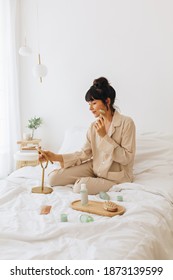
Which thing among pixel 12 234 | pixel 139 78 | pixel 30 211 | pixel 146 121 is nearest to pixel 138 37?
pixel 139 78

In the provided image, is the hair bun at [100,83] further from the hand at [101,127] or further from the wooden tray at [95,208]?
the wooden tray at [95,208]

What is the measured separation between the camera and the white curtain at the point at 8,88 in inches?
133

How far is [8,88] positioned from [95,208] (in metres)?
2.38

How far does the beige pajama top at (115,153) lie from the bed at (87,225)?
5.1 inches

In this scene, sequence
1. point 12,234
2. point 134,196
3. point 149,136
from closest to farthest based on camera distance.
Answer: point 12,234 < point 134,196 < point 149,136

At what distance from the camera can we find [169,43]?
261cm

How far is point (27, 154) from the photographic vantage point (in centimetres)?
293

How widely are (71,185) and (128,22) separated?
5.62ft

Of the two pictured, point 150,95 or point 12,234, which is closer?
point 12,234

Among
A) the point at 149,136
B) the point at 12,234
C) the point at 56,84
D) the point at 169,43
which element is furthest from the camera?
the point at 56,84

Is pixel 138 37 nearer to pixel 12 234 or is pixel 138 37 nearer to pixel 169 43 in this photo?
pixel 169 43

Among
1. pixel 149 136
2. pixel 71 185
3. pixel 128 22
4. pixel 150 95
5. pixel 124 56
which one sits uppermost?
pixel 128 22

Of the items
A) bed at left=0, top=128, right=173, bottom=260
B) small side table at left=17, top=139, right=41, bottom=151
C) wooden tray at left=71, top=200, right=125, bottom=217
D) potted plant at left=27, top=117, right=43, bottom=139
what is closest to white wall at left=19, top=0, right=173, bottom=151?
potted plant at left=27, top=117, right=43, bottom=139

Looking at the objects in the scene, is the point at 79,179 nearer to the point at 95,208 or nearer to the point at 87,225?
the point at 95,208
